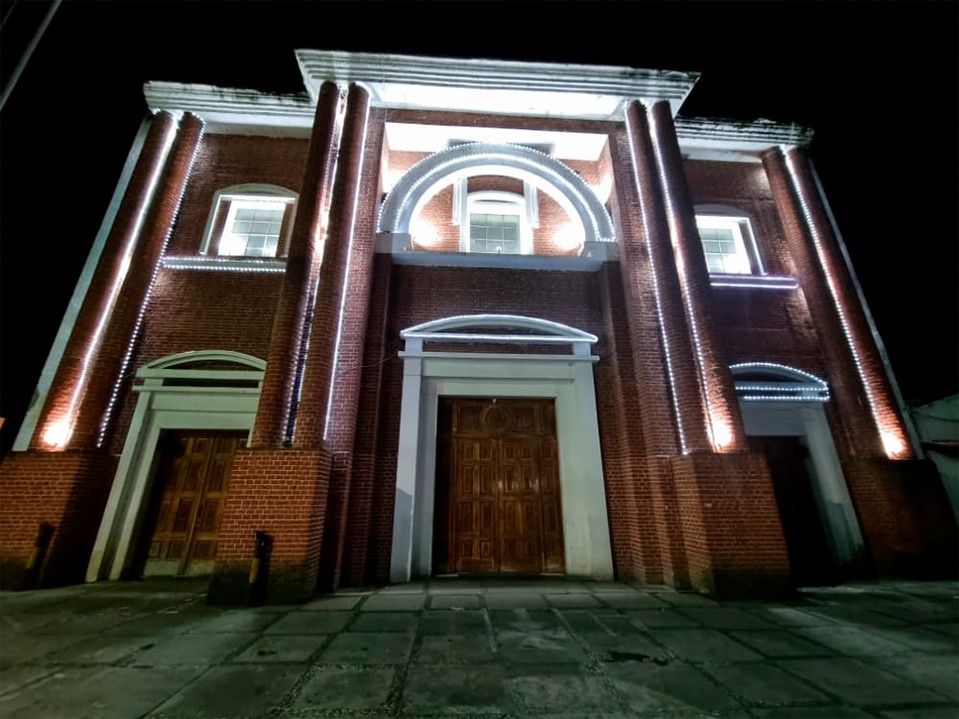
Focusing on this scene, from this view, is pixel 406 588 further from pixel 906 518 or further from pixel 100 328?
pixel 906 518

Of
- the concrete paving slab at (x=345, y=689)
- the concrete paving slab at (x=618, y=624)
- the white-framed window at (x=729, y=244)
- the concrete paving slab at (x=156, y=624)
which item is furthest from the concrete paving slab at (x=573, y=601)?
the white-framed window at (x=729, y=244)

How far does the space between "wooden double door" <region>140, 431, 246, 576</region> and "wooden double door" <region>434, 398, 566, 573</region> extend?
3881 mm

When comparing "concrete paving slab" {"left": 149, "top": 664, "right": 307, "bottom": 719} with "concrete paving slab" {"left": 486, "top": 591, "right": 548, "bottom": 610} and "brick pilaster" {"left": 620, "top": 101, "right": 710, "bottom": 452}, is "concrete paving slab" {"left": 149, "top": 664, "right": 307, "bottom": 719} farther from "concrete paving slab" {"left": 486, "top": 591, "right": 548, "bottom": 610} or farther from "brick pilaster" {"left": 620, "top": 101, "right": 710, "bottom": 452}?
"brick pilaster" {"left": 620, "top": 101, "right": 710, "bottom": 452}

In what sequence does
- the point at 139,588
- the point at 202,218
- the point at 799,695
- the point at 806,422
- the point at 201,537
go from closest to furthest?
the point at 799,695
the point at 139,588
the point at 201,537
the point at 806,422
the point at 202,218

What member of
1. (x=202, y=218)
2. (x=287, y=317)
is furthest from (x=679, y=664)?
(x=202, y=218)

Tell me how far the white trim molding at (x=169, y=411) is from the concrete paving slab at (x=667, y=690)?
676cm

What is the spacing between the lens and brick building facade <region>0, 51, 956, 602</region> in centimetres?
586

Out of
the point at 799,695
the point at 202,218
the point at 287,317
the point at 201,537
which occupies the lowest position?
the point at 799,695

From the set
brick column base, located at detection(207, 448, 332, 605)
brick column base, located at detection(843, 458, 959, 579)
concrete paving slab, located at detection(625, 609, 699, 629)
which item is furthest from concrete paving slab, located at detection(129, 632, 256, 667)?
brick column base, located at detection(843, 458, 959, 579)

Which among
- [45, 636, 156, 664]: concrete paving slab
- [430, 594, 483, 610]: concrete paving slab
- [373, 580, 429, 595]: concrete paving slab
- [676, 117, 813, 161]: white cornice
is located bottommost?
[45, 636, 156, 664]: concrete paving slab

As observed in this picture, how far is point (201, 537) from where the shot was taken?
678 centimetres

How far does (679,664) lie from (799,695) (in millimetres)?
738

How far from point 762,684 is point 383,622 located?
325 cm

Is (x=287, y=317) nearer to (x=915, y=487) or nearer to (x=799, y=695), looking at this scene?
(x=799, y=695)
